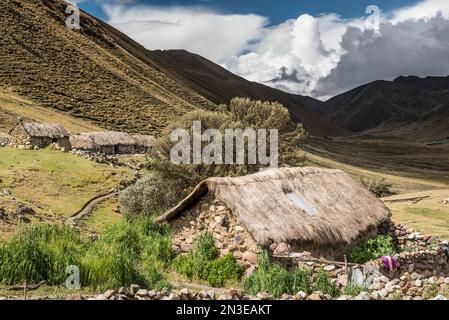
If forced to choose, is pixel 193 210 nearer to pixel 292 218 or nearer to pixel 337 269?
pixel 292 218

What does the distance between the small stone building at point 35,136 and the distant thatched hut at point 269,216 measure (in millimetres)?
28230

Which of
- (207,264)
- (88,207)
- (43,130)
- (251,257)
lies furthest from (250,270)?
(43,130)

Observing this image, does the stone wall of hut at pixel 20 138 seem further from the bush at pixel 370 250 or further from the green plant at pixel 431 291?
the green plant at pixel 431 291

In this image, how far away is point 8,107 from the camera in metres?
59.2

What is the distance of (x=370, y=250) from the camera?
16516 mm

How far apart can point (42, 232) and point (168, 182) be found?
15.4 meters

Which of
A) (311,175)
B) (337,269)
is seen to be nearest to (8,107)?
(311,175)

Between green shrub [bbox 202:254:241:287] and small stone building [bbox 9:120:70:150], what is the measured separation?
3028 cm

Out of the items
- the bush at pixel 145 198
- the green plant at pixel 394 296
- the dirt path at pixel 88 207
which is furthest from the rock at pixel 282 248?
the bush at pixel 145 198

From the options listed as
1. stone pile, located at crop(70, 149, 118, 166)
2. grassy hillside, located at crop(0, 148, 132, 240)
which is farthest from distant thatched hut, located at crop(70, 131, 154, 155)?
grassy hillside, located at crop(0, 148, 132, 240)

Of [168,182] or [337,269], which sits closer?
[337,269]

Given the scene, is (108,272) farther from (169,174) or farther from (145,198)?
(169,174)

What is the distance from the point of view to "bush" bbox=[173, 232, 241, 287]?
12.8 meters

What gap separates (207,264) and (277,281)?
256 centimetres
